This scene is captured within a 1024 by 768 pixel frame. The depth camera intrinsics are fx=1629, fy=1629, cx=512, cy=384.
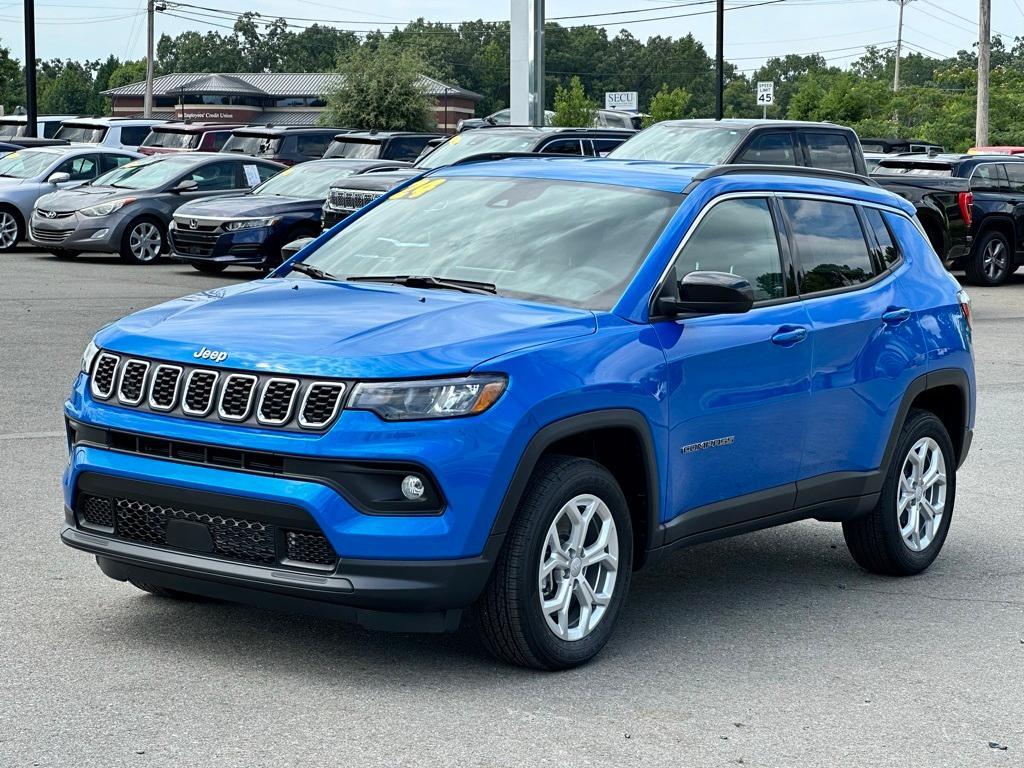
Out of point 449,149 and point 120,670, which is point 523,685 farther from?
point 449,149

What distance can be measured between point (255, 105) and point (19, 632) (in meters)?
122

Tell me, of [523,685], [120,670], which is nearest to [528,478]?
[523,685]

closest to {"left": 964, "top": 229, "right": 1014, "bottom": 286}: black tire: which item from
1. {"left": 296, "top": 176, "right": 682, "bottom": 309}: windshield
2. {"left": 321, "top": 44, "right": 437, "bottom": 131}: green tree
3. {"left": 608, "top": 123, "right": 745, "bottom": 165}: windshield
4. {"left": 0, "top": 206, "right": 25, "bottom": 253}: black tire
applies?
{"left": 608, "top": 123, "right": 745, "bottom": 165}: windshield

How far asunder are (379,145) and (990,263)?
10.2 m

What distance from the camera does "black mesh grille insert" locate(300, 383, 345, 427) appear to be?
15.9 feet

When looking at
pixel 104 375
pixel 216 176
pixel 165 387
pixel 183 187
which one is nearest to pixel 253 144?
pixel 216 176

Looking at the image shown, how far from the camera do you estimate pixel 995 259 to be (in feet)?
76.1

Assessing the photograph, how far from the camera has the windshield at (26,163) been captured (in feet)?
84.0

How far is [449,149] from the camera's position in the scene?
20.5 meters

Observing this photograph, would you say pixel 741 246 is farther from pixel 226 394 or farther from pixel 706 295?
pixel 226 394

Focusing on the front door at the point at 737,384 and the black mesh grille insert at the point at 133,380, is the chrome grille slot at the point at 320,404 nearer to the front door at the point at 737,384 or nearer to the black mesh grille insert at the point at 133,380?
the black mesh grille insert at the point at 133,380

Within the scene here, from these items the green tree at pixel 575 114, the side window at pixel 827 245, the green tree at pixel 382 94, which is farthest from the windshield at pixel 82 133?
the side window at pixel 827 245

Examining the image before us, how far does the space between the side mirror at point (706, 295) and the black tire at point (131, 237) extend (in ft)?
60.1

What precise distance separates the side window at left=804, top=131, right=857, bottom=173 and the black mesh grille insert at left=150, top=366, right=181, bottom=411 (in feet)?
43.3
